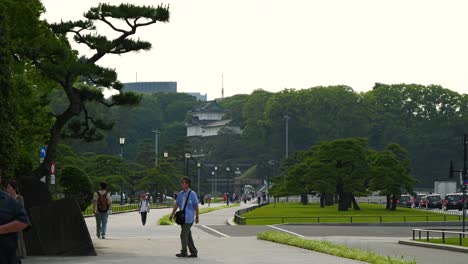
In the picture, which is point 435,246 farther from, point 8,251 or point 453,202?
point 453,202

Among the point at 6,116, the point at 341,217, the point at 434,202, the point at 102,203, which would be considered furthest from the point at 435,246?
the point at 434,202

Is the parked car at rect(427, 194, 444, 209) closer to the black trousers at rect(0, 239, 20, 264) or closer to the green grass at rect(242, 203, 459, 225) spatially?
the green grass at rect(242, 203, 459, 225)

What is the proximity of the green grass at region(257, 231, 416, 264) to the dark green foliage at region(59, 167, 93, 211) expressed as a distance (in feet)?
16.3

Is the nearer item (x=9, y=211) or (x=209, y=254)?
(x=9, y=211)

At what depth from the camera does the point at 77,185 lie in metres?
24.4

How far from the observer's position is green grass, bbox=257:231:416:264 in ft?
60.5

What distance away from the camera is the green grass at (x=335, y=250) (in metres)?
18.4

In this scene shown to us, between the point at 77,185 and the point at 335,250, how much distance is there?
21.9ft

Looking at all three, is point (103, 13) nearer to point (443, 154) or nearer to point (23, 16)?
point (23, 16)

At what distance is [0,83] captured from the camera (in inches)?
645

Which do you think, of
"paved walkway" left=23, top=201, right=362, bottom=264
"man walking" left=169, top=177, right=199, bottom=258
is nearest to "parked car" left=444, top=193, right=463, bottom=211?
"paved walkway" left=23, top=201, right=362, bottom=264

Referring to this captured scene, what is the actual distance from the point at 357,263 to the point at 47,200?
6388 mm

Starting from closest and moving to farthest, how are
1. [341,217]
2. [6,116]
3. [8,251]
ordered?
[8,251], [6,116], [341,217]

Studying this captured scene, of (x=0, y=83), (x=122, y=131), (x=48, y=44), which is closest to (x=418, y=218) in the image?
(x=48, y=44)
